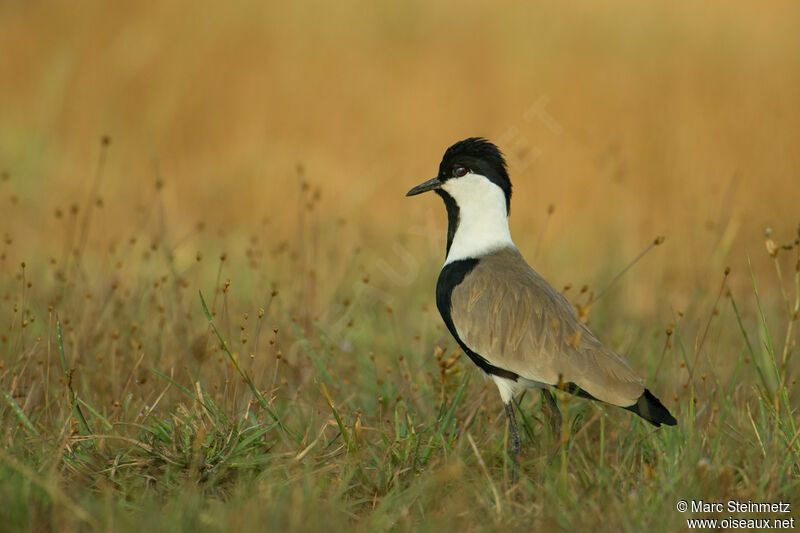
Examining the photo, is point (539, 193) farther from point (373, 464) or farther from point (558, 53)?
point (373, 464)

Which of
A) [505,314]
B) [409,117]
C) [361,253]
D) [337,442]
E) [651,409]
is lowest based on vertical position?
[337,442]

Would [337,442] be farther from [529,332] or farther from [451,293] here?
[529,332]

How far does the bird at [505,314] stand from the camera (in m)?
3.35

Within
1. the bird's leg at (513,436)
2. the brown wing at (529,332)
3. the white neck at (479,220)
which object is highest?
the white neck at (479,220)

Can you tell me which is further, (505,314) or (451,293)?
(451,293)

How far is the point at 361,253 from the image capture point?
22.7ft

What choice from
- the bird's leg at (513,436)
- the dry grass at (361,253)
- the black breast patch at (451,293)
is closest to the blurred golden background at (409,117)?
the dry grass at (361,253)

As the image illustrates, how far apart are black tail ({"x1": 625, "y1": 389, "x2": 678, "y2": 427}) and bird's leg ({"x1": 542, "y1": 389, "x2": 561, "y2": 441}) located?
46 centimetres

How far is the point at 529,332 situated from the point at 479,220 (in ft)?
2.11

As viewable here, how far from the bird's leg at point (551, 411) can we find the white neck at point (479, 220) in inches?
27.0

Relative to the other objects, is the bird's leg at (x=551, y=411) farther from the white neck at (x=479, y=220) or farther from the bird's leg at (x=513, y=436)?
the white neck at (x=479, y=220)

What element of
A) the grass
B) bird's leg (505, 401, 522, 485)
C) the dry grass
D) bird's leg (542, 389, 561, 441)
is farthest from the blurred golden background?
bird's leg (505, 401, 522, 485)

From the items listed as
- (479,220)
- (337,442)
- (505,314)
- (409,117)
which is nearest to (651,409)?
(505,314)

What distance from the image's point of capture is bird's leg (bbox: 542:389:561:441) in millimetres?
3670
